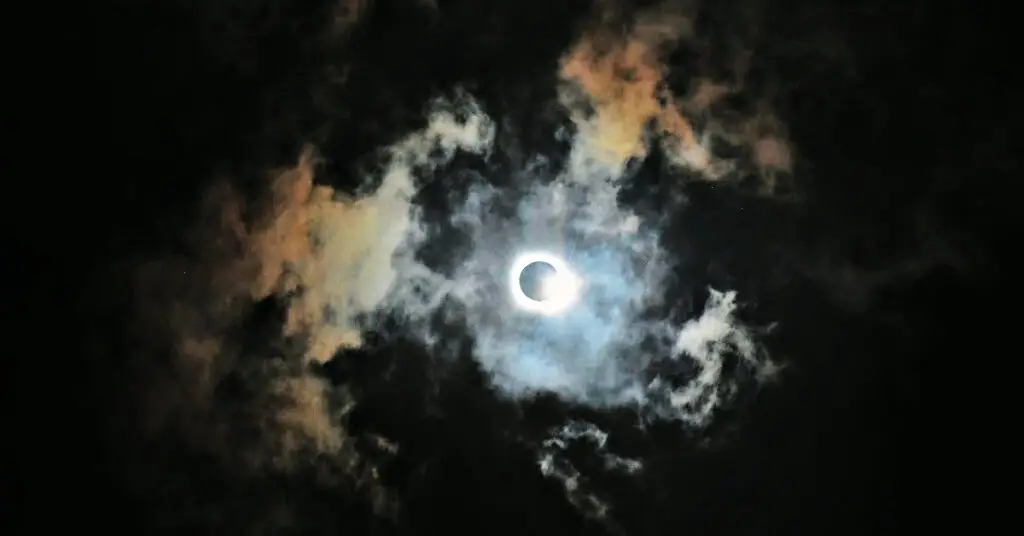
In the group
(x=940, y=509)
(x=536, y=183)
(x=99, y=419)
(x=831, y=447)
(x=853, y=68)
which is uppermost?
(x=853, y=68)

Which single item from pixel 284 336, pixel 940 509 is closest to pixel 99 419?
pixel 284 336

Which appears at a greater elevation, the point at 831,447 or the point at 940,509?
the point at 831,447

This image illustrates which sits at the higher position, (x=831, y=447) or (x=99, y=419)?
(x=99, y=419)

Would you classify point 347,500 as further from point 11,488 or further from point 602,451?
point 11,488

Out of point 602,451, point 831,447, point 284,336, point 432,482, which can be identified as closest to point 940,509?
point 831,447

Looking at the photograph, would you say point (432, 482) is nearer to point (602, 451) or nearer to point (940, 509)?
point (602, 451)

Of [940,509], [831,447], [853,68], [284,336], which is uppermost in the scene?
[853,68]
